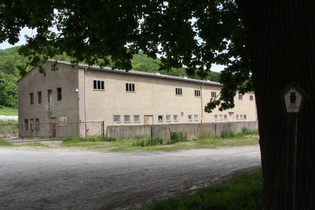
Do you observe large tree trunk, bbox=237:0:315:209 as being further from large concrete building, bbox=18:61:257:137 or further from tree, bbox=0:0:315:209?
large concrete building, bbox=18:61:257:137

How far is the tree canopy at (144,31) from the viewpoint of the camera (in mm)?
7381

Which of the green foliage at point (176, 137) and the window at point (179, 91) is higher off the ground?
the window at point (179, 91)

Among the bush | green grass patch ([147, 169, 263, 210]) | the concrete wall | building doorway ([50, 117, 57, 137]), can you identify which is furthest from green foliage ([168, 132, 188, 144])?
building doorway ([50, 117, 57, 137])

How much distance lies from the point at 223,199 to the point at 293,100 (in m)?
2.79

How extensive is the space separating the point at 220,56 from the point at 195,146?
10066 millimetres

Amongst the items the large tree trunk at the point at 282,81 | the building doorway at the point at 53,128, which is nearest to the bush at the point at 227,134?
the building doorway at the point at 53,128

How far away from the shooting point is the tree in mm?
3797

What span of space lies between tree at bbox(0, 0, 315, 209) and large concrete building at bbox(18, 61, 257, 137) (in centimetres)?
1921

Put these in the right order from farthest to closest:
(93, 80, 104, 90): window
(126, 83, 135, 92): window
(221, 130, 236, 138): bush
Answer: (126, 83, 135, 92): window → (93, 80, 104, 90): window → (221, 130, 236, 138): bush

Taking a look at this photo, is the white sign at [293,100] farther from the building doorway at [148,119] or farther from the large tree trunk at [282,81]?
the building doorway at [148,119]

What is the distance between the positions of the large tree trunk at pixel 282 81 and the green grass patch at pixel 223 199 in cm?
133

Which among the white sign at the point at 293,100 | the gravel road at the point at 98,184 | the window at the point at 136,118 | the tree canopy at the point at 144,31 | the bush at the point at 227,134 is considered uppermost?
the tree canopy at the point at 144,31

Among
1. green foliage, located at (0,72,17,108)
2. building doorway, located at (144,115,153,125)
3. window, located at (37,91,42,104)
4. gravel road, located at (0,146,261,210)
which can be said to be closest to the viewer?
gravel road, located at (0,146,261,210)

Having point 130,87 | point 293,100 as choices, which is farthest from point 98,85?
point 293,100
